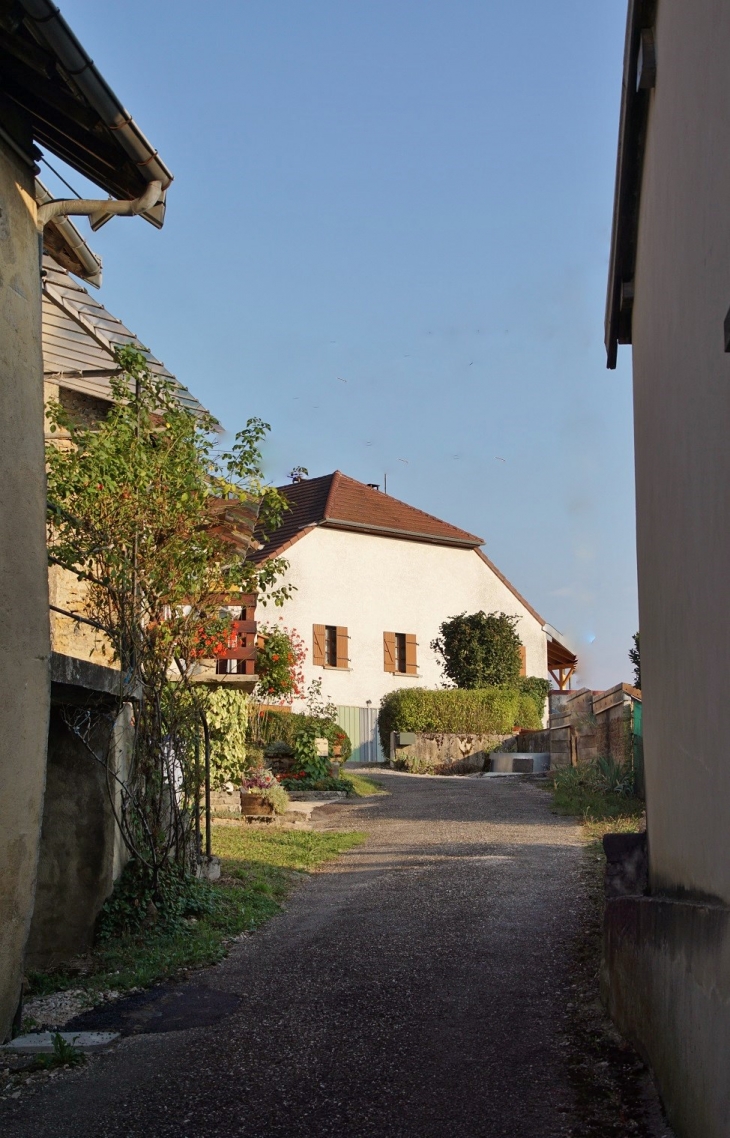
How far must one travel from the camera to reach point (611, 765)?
53.4ft

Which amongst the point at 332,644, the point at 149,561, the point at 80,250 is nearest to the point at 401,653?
the point at 332,644

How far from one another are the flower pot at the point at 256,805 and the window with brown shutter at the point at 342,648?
14619 millimetres

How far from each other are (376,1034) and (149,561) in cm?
444

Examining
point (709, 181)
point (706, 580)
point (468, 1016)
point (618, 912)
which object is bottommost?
point (468, 1016)

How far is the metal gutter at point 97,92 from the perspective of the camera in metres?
5.51

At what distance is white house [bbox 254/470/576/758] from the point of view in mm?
29906

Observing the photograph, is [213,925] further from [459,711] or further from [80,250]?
[459,711]

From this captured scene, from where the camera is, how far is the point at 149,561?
8992 millimetres

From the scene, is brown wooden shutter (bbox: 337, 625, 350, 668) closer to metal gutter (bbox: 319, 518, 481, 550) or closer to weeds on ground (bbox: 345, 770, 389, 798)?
metal gutter (bbox: 319, 518, 481, 550)

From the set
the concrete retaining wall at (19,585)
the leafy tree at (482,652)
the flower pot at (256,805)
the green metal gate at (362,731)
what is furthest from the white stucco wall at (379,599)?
the concrete retaining wall at (19,585)

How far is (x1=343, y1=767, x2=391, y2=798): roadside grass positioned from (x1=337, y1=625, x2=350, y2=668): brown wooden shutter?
29.8 ft

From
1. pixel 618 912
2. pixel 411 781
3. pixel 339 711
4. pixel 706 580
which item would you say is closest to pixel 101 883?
pixel 618 912

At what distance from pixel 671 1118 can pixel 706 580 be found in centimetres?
206

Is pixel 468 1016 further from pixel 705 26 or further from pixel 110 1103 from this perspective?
pixel 705 26
